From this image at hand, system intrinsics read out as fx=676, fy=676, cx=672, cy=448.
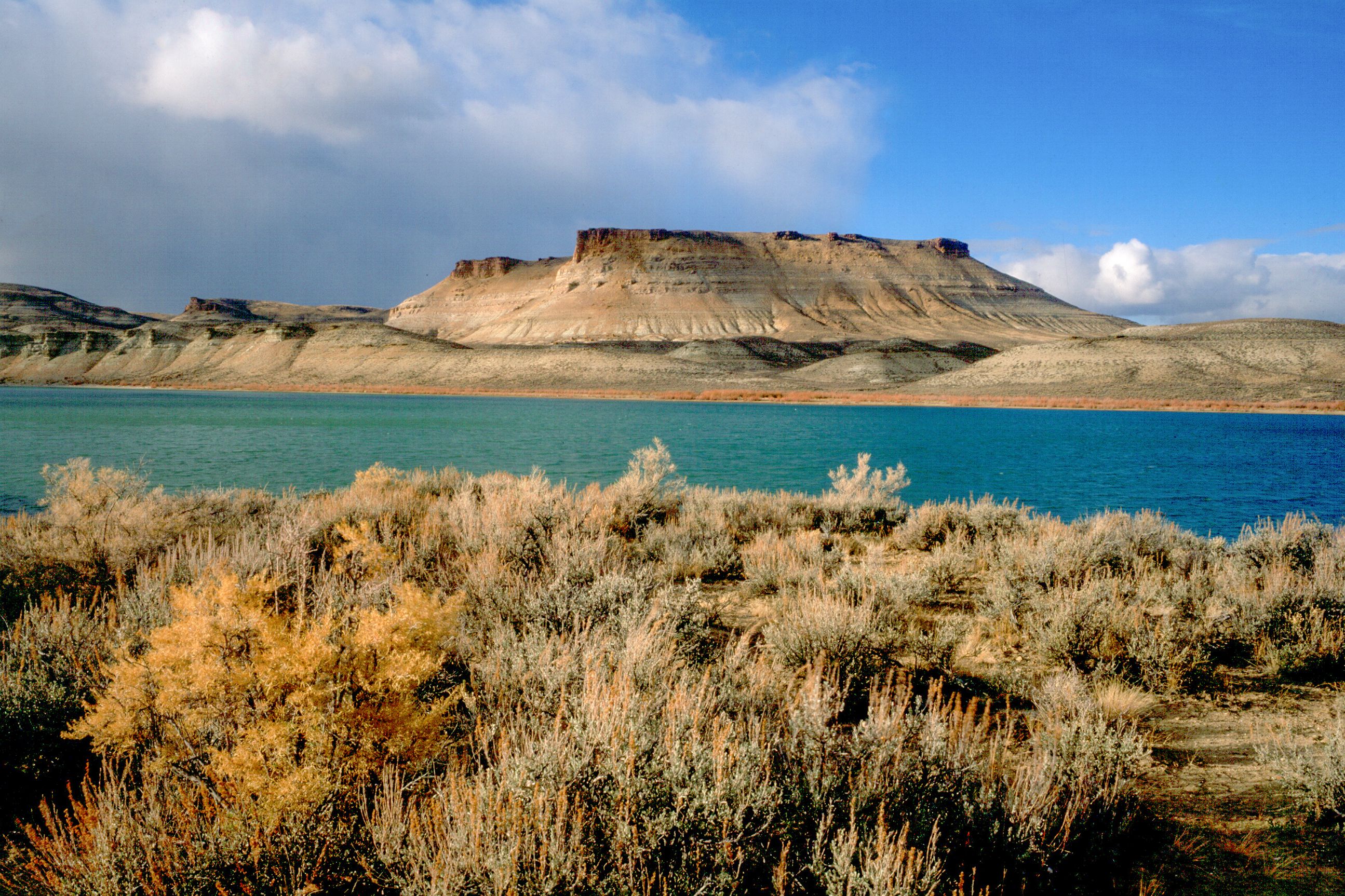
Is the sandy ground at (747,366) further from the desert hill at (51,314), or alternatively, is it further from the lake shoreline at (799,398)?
the desert hill at (51,314)

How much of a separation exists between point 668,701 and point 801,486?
15.7 meters

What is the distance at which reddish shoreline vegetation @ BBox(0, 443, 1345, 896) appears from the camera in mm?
2305

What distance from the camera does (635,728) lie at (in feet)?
8.21

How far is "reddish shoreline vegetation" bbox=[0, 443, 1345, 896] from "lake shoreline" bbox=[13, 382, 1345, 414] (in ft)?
192

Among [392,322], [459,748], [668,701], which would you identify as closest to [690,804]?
[668,701]

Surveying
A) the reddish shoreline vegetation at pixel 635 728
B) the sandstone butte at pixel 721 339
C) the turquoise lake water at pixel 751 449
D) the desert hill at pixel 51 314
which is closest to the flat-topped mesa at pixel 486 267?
the sandstone butte at pixel 721 339

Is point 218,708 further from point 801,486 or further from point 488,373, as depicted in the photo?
point 488,373

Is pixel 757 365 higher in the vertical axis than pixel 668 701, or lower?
higher

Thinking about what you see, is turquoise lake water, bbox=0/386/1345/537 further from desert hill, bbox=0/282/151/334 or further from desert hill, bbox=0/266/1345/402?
desert hill, bbox=0/282/151/334

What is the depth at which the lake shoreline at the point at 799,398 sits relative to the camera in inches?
2116

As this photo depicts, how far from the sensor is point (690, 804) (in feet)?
7.64

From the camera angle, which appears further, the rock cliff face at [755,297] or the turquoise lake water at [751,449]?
the rock cliff face at [755,297]

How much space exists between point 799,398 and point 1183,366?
33.5 metres

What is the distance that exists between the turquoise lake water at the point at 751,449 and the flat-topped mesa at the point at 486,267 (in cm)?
12295
